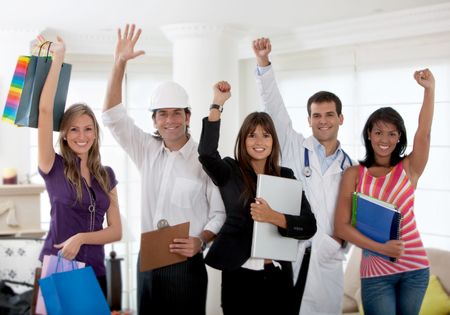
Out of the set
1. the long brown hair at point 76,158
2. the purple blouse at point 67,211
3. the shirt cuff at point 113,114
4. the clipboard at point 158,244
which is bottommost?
the clipboard at point 158,244

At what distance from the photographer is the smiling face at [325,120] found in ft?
9.39

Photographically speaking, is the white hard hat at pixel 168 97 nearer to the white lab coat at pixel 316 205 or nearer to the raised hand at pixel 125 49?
the raised hand at pixel 125 49

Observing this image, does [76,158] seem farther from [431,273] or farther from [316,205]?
[431,273]

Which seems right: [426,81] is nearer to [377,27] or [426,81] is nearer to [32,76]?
[32,76]

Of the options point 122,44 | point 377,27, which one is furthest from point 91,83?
point 122,44

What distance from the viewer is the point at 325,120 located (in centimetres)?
287

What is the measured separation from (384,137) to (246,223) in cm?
73

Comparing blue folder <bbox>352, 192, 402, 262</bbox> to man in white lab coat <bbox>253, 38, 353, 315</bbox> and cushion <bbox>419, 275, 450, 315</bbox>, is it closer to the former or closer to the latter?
man in white lab coat <bbox>253, 38, 353, 315</bbox>

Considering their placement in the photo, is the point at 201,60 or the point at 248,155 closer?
the point at 248,155

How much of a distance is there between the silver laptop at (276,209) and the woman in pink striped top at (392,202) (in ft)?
1.03

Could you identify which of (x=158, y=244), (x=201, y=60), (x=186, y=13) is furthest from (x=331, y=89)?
(x=158, y=244)

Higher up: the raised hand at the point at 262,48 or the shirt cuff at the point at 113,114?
the raised hand at the point at 262,48

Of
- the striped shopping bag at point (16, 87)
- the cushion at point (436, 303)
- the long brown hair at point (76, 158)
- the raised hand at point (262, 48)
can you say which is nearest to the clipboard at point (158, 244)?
the long brown hair at point (76, 158)

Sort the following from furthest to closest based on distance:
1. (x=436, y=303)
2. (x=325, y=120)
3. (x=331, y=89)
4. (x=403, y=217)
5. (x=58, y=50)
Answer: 1. (x=331, y=89)
2. (x=436, y=303)
3. (x=325, y=120)
4. (x=403, y=217)
5. (x=58, y=50)
